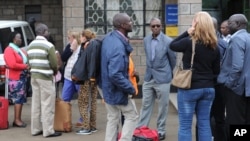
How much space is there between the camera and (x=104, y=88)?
6492 mm

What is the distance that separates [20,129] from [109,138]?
8.50 ft

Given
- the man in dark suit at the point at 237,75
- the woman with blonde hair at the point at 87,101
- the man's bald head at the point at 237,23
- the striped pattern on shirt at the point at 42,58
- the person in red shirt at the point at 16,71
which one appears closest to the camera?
the man in dark suit at the point at 237,75

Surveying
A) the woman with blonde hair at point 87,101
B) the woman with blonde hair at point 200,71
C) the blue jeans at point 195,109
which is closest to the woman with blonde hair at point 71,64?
the woman with blonde hair at point 87,101

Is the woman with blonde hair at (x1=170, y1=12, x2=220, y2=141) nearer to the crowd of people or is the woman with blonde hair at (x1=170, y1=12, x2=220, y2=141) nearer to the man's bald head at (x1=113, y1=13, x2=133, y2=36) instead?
the crowd of people

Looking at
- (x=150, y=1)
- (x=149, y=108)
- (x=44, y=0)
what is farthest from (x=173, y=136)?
(x=44, y=0)

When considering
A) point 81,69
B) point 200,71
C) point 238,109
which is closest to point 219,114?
point 238,109

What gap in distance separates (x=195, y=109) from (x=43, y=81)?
2.70m

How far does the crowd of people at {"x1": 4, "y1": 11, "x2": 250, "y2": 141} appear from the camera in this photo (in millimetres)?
6062

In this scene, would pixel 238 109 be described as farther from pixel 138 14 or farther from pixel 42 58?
pixel 138 14

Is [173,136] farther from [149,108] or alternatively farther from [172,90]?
[172,90]

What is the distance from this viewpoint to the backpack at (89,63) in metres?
6.87

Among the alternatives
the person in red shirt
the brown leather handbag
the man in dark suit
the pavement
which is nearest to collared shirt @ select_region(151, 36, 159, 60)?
the pavement

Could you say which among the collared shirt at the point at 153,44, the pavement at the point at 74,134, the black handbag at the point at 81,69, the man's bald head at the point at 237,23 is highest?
the man's bald head at the point at 237,23

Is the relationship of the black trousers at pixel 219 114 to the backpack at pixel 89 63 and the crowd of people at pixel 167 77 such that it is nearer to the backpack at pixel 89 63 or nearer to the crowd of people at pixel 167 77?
the crowd of people at pixel 167 77
